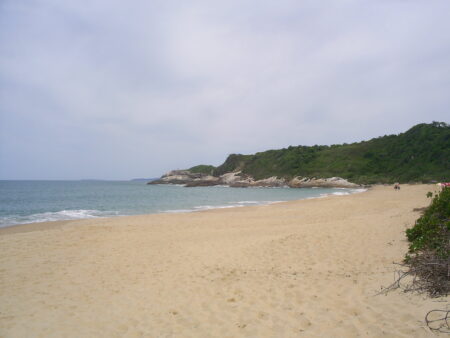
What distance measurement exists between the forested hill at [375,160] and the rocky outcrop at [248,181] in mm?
2349

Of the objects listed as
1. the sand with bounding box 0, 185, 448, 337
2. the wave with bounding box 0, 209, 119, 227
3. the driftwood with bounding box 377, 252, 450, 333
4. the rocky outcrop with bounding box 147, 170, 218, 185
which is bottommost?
the wave with bounding box 0, 209, 119, 227

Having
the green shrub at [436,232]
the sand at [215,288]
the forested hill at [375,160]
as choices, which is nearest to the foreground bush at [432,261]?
the green shrub at [436,232]

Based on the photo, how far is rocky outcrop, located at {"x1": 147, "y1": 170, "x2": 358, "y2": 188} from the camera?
6380 centimetres

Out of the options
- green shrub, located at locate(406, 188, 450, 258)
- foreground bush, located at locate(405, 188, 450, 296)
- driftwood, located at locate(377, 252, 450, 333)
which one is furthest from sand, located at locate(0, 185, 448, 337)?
green shrub, located at locate(406, 188, 450, 258)

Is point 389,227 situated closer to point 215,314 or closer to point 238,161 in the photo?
point 215,314

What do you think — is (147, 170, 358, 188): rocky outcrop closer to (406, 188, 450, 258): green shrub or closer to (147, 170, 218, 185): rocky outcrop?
(147, 170, 218, 185): rocky outcrop

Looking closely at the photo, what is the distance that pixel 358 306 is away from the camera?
4.39 meters

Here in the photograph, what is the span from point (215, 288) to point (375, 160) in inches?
3013

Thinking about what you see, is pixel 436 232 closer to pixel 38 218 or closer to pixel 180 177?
pixel 38 218

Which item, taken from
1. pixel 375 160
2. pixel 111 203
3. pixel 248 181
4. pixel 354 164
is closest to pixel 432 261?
pixel 111 203

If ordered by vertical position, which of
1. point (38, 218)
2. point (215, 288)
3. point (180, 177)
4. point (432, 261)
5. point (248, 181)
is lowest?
point (38, 218)

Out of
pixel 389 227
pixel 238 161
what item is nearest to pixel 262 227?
pixel 389 227

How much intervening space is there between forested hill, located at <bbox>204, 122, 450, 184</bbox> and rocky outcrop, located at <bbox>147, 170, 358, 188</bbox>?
→ 7.71ft

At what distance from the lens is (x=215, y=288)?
5.82 metres
